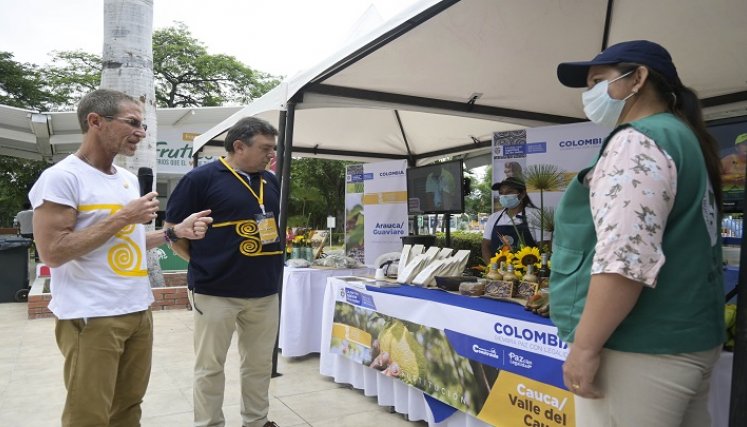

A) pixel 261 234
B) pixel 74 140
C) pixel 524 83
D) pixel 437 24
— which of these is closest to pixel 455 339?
pixel 261 234

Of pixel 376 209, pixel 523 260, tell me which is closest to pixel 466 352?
pixel 523 260

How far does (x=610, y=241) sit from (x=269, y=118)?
5.33 m

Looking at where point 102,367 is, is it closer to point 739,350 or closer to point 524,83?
point 739,350

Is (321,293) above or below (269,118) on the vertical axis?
below

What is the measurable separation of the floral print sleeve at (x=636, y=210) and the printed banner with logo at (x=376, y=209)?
5.08 meters

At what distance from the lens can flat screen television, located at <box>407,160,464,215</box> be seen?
533 centimetres

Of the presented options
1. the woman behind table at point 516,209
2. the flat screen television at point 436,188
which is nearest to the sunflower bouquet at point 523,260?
the woman behind table at point 516,209

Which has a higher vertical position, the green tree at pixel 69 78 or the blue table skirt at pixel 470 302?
the green tree at pixel 69 78

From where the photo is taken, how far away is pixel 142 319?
1987mm

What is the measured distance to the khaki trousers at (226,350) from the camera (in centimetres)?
258

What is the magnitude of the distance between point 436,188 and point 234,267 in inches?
136

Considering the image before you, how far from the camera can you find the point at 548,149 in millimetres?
4961

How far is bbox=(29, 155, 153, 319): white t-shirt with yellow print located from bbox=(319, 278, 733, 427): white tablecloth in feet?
5.96

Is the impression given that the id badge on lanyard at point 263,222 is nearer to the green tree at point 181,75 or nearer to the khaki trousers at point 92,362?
the khaki trousers at point 92,362
